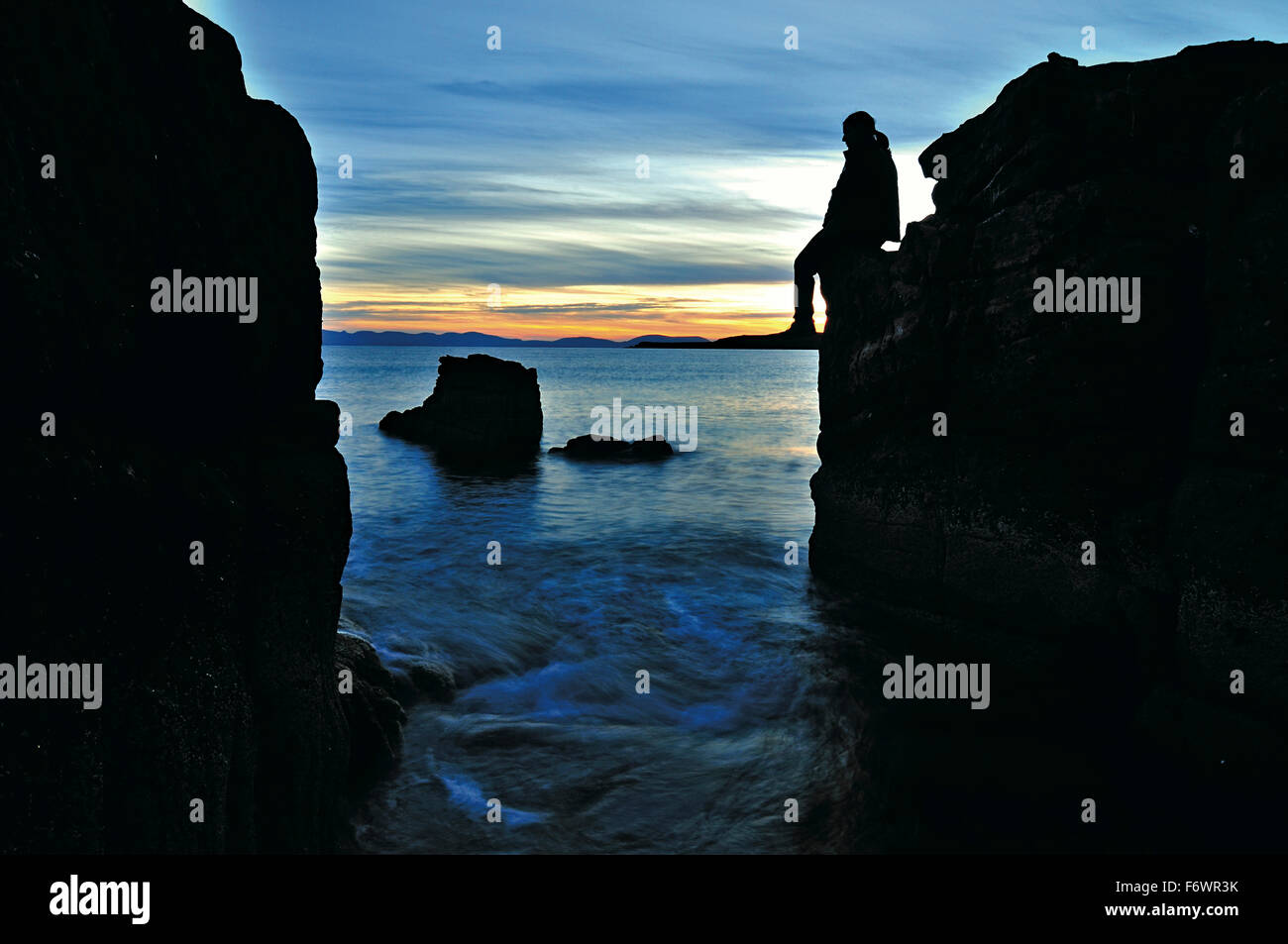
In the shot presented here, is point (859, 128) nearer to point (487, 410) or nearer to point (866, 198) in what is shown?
point (866, 198)

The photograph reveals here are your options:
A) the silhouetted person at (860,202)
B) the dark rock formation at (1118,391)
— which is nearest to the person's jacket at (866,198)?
the silhouetted person at (860,202)

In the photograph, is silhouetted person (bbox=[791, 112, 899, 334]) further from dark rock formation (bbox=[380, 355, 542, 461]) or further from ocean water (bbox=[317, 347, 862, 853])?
dark rock formation (bbox=[380, 355, 542, 461])

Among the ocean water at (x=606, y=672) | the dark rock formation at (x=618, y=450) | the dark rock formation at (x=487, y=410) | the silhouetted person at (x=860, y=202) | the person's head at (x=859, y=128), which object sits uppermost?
the person's head at (x=859, y=128)

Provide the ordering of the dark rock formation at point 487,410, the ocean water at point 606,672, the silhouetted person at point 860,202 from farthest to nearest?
the dark rock formation at point 487,410, the silhouetted person at point 860,202, the ocean water at point 606,672

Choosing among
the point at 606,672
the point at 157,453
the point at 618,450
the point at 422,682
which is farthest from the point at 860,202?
the point at 618,450

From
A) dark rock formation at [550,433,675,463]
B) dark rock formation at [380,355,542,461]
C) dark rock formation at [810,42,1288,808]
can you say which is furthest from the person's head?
dark rock formation at [380,355,542,461]

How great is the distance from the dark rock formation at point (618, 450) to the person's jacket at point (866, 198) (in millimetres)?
24500

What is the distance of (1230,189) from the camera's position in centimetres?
1027

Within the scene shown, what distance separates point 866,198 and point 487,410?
30475 millimetres

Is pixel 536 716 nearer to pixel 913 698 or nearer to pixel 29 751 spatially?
pixel 913 698

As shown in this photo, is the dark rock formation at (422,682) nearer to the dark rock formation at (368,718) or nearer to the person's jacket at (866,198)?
the dark rock formation at (368,718)

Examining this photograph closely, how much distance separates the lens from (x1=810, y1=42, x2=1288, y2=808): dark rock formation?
9.60 metres

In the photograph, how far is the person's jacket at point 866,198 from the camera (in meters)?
17.2

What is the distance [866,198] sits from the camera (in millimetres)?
17531
